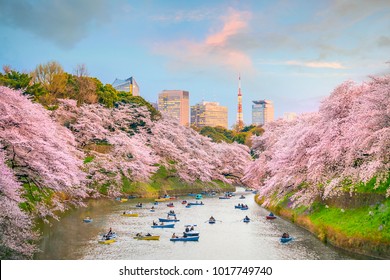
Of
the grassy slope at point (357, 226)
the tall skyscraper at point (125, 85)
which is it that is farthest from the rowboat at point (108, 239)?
the tall skyscraper at point (125, 85)

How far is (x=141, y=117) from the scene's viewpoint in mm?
76250

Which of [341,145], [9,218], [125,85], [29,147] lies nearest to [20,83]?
[29,147]

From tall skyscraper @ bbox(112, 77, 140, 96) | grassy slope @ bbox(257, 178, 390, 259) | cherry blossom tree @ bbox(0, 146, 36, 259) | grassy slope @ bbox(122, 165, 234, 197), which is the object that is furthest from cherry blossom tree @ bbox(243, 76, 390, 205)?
tall skyscraper @ bbox(112, 77, 140, 96)

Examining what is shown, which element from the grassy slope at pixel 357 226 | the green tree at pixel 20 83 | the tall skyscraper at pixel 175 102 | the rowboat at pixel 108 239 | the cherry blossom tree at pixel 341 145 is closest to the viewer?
the grassy slope at pixel 357 226

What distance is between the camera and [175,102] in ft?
574

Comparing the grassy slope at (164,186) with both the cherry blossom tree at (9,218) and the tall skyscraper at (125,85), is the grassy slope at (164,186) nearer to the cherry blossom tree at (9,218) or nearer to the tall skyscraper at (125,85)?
the cherry blossom tree at (9,218)

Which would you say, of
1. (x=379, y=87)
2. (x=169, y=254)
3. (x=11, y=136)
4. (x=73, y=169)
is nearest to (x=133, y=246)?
(x=169, y=254)

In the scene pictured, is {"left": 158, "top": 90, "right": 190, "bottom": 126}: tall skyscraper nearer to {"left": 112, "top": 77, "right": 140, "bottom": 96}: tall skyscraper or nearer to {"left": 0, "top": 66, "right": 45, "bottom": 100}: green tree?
{"left": 112, "top": 77, "right": 140, "bottom": 96}: tall skyscraper

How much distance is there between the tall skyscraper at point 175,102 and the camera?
172m

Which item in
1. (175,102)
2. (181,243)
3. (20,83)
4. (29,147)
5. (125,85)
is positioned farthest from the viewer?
(175,102)

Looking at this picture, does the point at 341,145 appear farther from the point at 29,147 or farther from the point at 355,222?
the point at 29,147

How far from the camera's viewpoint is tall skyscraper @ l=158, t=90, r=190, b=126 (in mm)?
172125
